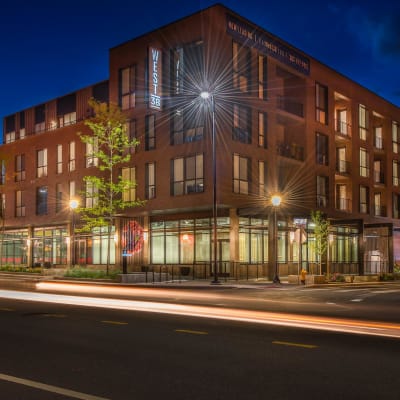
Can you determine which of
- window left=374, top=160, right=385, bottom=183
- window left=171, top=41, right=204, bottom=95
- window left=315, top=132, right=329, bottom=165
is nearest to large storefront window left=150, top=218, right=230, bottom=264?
window left=171, top=41, right=204, bottom=95

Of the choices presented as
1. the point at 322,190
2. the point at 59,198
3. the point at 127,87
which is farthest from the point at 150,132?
the point at 322,190

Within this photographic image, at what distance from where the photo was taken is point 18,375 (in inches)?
329

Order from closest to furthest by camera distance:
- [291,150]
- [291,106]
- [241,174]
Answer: [241,174] < [291,150] < [291,106]

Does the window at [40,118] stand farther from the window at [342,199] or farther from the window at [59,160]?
the window at [342,199]

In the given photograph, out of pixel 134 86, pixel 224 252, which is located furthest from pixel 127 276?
pixel 134 86

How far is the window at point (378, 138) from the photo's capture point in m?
56.9

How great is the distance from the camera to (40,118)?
59.8 m

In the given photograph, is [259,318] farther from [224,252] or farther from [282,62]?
[282,62]

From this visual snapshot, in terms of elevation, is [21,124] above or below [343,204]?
above

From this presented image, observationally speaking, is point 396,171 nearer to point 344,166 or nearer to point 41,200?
point 344,166

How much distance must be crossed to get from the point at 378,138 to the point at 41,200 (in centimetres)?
3274

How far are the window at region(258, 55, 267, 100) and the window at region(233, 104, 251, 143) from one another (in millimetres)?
2075

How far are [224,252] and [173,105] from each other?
1077 centimetres

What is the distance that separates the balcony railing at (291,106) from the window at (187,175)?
30.5ft
